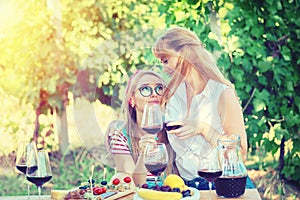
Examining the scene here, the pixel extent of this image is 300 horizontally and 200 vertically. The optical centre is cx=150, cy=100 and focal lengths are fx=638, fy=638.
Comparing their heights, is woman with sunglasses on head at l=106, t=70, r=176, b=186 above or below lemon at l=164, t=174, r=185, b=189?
above

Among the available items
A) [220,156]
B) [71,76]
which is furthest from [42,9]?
[220,156]

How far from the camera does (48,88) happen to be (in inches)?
202

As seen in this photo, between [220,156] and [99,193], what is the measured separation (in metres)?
0.50

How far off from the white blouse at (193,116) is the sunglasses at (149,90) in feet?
0.22

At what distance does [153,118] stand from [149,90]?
0.72 feet

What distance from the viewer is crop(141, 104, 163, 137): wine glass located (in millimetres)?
2850

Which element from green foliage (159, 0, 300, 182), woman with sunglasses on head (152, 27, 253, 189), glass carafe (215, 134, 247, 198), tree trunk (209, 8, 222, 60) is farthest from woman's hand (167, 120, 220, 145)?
tree trunk (209, 8, 222, 60)

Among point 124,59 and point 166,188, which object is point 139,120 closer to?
point 124,59

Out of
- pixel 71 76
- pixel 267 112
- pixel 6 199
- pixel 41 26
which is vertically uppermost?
pixel 41 26

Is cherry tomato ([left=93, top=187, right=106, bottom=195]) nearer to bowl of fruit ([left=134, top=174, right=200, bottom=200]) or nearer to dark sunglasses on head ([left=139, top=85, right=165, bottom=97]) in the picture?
bowl of fruit ([left=134, top=174, right=200, bottom=200])

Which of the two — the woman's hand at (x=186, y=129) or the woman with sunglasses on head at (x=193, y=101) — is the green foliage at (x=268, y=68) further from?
the woman's hand at (x=186, y=129)

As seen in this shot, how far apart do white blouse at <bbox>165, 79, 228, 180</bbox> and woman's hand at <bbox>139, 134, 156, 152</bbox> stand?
8 centimetres

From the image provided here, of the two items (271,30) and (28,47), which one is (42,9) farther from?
(271,30)

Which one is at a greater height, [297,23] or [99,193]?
[297,23]
